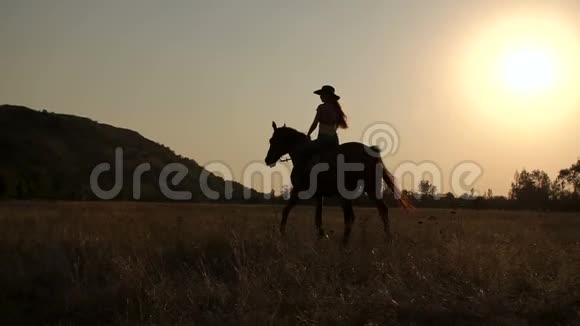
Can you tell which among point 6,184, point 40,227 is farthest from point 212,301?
point 6,184

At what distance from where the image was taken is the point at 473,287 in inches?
285

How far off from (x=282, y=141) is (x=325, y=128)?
150 cm

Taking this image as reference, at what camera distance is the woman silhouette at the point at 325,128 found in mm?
13156

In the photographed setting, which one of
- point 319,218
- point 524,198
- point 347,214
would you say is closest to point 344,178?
point 347,214

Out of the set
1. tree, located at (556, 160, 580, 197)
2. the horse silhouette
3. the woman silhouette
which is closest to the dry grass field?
the horse silhouette

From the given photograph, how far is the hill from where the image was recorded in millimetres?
67375

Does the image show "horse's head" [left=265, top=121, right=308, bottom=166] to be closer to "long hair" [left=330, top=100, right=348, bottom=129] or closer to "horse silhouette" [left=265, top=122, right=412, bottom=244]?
"horse silhouette" [left=265, top=122, right=412, bottom=244]

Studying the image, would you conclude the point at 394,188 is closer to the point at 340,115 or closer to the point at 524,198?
the point at 340,115

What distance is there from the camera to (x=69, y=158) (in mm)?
89438

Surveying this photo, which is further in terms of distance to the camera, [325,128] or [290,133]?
[290,133]

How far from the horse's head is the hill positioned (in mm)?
51965

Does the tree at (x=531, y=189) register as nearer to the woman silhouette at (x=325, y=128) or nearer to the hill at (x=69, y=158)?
the hill at (x=69, y=158)

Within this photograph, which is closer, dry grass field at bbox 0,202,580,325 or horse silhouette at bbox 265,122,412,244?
dry grass field at bbox 0,202,580,325

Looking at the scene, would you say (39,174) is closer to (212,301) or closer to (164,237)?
(164,237)
